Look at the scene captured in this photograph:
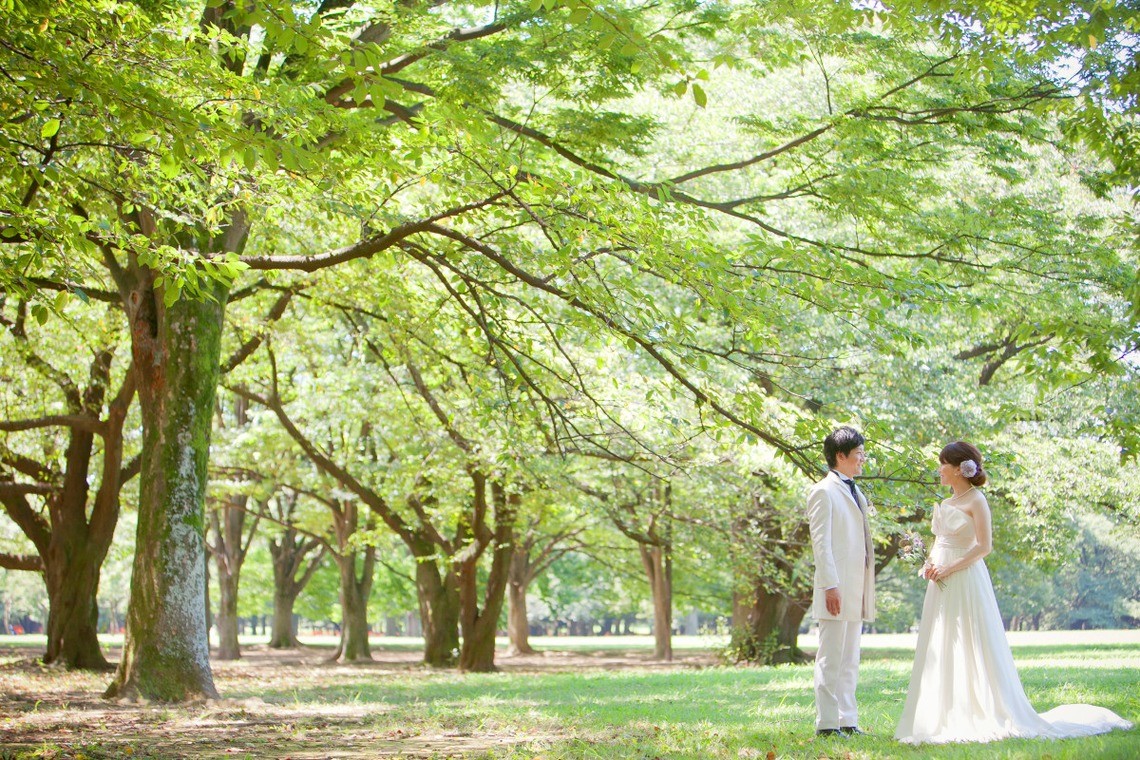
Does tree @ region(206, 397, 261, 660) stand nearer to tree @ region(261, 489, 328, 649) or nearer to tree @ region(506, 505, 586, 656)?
tree @ region(261, 489, 328, 649)

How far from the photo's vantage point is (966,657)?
259 inches

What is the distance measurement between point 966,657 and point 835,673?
807 mm

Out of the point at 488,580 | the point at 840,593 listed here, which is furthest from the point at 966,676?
the point at 488,580

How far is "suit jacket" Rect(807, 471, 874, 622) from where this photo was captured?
661 cm

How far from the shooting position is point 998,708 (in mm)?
6391

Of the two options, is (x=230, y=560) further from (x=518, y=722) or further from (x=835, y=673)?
(x=835, y=673)

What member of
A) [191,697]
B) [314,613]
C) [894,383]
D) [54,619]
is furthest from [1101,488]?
[314,613]

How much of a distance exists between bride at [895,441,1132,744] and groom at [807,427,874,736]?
383 millimetres

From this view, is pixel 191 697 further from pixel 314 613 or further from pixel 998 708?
pixel 314 613

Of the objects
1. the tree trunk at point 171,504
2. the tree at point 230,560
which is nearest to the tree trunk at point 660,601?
the tree at point 230,560

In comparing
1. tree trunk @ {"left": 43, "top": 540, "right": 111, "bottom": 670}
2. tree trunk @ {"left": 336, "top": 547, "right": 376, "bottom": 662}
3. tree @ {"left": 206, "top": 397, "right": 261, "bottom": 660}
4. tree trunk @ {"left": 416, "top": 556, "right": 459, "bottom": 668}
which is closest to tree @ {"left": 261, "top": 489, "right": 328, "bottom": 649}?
tree @ {"left": 206, "top": 397, "right": 261, "bottom": 660}

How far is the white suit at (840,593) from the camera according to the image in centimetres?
661

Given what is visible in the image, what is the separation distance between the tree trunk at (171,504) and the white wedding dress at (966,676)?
7.40 meters

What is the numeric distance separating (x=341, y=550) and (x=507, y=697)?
13.5m
